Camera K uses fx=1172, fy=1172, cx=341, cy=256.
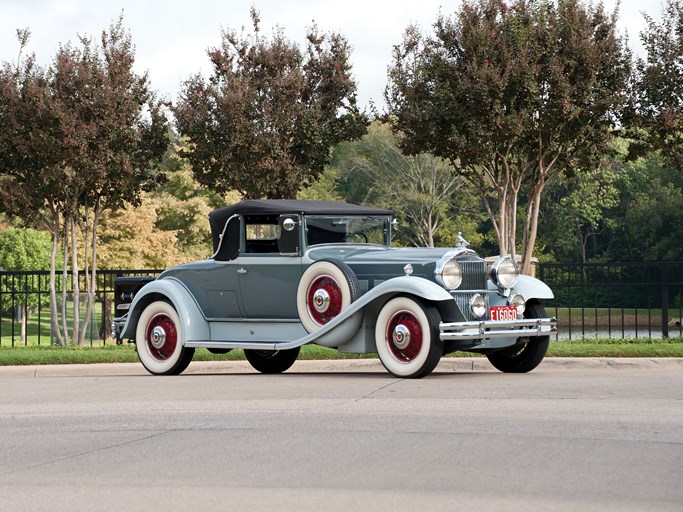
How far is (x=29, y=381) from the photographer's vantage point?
14.2 metres

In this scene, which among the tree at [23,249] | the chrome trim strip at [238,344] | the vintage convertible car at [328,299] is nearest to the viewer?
the vintage convertible car at [328,299]

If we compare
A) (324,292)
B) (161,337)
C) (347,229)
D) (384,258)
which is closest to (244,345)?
(161,337)

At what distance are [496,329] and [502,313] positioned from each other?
21 centimetres

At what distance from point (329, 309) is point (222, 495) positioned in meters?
6.68

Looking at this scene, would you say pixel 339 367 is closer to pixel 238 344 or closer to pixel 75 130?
pixel 238 344

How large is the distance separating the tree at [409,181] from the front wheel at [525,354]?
43.4 metres

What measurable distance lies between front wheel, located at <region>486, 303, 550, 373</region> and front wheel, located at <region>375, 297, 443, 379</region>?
1792 mm

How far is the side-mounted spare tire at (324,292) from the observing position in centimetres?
1288

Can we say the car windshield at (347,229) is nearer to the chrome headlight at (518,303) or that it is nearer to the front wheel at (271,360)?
the front wheel at (271,360)

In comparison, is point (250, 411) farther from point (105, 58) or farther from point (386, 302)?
point (105, 58)

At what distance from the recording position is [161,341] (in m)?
14.5

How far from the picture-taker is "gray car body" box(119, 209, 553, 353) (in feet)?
41.6

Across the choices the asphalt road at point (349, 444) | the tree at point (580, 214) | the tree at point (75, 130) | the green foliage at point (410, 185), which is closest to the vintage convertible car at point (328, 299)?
the asphalt road at point (349, 444)

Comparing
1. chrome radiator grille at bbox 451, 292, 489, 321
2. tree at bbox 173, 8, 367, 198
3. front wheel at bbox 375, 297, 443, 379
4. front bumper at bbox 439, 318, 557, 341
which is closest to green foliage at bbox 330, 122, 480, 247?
tree at bbox 173, 8, 367, 198
